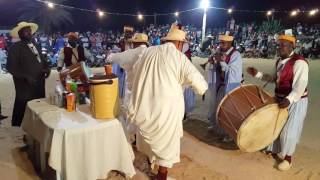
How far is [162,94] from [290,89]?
72.8 inches

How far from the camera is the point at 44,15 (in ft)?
76.1

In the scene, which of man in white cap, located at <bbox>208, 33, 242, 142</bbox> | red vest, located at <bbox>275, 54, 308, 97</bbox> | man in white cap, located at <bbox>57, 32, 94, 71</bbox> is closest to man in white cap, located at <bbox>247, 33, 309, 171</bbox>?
red vest, located at <bbox>275, 54, 308, 97</bbox>

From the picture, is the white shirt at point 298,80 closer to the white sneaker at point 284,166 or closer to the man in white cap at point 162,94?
the white sneaker at point 284,166

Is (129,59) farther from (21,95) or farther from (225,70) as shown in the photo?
(21,95)

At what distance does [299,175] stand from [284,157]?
1.14 ft

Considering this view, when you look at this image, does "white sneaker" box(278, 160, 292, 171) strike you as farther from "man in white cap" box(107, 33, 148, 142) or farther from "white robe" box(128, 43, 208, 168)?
"man in white cap" box(107, 33, 148, 142)

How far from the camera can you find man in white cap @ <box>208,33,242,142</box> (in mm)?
5129

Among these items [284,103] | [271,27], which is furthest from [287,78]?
[271,27]

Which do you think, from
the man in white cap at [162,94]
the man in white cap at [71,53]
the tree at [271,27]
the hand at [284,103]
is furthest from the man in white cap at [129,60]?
the tree at [271,27]

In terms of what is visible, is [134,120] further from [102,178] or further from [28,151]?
[28,151]

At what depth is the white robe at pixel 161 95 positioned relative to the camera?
11.7 feet

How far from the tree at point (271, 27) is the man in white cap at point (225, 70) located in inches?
828

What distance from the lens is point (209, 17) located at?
1101 inches

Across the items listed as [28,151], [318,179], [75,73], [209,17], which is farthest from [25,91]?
[209,17]
